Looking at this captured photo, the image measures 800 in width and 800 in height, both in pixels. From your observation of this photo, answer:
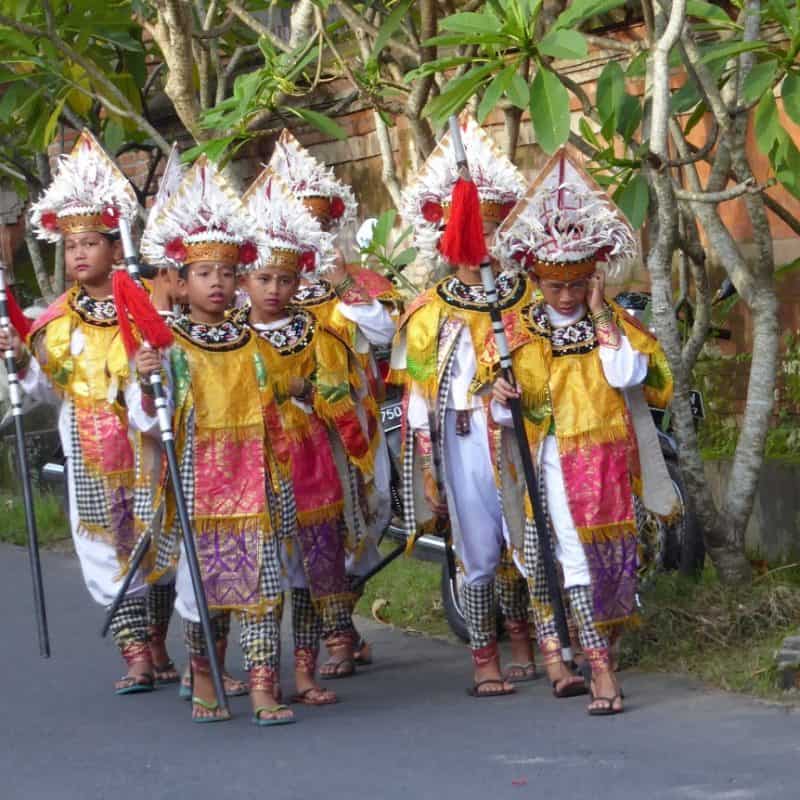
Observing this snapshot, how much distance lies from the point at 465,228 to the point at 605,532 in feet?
3.83

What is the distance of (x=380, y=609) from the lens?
8.81m

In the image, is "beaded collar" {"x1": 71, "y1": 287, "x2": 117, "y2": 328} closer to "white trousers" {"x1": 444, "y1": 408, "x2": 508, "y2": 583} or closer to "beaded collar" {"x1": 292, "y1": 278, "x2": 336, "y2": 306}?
"beaded collar" {"x1": 292, "y1": 278, "x2": 336, "y2": 306}

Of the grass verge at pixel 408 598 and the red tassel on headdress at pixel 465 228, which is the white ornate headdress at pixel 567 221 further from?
the grass verge at pixel 408 598

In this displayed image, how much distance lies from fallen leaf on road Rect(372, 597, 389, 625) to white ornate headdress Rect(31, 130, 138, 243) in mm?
2263

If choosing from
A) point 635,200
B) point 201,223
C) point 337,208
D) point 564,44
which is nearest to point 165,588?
point 201,223

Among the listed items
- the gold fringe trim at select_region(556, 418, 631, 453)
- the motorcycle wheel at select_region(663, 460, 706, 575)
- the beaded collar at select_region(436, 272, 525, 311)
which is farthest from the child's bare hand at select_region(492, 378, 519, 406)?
the motorcycle wheel at select_region(663, 460, 706, 575)

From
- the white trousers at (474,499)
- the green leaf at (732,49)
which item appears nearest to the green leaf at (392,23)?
the green leaf at (732,49)

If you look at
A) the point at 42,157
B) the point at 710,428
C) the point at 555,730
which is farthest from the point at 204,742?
the point at 42,157

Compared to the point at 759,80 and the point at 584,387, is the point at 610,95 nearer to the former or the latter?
the point at 759,80

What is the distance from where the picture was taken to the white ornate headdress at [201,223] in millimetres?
6746

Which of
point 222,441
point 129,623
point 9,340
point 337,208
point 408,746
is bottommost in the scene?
point 408,746

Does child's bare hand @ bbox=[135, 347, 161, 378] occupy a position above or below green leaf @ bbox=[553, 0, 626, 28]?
below

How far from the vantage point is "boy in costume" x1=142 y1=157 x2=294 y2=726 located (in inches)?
264

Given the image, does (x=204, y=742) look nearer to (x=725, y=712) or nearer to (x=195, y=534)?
(x=195, y=534)
